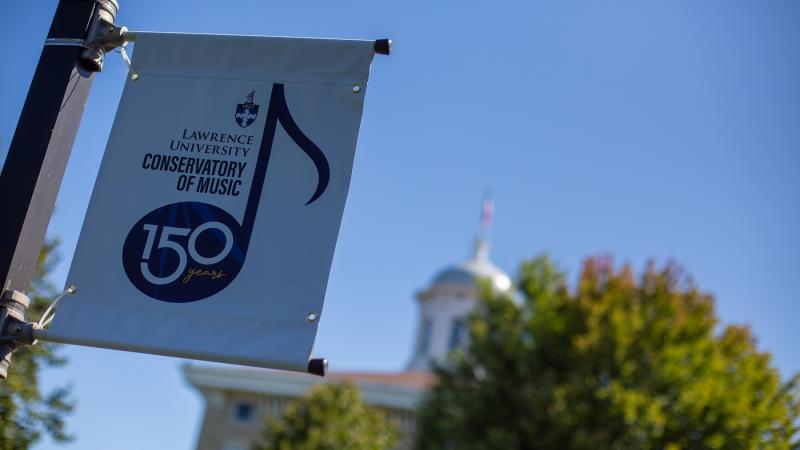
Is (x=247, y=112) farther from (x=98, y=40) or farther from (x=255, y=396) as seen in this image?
(x=255, y=396)

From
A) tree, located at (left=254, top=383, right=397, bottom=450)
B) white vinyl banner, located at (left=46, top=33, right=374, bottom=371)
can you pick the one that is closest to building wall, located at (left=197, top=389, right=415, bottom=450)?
tree, located at (left=254, top=383, right=397, bottom=450)

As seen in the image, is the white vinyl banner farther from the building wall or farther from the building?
the building wall

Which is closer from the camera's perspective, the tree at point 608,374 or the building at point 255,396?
the tree at point 608,374

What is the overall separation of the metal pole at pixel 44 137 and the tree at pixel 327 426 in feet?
74.1

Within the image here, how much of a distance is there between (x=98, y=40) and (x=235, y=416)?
143ft

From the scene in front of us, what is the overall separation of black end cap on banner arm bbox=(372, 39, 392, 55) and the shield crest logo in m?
0.60

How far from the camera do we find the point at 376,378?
49812mm

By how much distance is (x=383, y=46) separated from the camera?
12.6 ft

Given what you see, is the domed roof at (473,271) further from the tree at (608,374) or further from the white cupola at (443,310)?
the tree at (608,374)

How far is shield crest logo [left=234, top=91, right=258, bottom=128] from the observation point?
12.9 feet

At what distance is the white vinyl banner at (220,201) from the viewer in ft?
11.6

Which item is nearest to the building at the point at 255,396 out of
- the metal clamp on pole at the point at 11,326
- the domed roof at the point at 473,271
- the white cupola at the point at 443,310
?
the white cupola at the point at 443,310

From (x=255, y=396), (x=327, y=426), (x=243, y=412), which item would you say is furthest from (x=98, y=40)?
(x=243, y=412)

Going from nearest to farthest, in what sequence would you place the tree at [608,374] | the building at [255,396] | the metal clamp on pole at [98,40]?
1. the metal clamp on pole at [98,40]
2. the tree at [608,374]
3. the building at [255,396]
